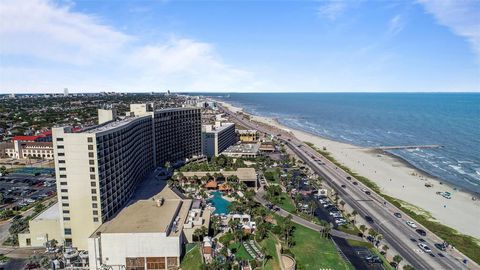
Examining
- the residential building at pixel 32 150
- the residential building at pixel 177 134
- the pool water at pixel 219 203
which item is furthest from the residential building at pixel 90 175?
the residential building at pixel 32 150

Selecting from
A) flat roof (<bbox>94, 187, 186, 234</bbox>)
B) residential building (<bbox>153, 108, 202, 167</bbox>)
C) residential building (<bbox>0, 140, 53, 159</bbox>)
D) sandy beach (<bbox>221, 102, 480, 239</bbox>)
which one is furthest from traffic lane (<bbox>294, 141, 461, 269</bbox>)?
residential building (<bbox>0, 140, 53, 159</bbox>)

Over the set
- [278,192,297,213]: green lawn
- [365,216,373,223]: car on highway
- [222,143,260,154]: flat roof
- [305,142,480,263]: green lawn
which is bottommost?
[305,142,480,263]: green lawn

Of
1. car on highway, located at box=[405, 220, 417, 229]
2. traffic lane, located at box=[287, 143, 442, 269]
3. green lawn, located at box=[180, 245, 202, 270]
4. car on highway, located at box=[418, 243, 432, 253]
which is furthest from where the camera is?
car on highway, located at box=[405, 220, 417, 229]

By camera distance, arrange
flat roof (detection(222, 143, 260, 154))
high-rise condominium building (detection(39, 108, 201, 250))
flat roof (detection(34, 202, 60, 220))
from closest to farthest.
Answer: high-rise condominium building (detection(39, 108, 201, 250)) → flat roof (detection(34, 202, 60, 220)) → flat roof (detection(222, 143, 260, 154))

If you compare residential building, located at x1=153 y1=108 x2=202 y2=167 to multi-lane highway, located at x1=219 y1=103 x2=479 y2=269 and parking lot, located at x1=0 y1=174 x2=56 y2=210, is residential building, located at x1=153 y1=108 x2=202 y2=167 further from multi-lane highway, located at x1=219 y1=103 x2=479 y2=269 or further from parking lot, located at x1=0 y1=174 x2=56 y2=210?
multi-lane highway, located at x1=219 y1=103 x2=479 y2=269

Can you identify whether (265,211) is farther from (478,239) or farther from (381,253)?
(478,239)

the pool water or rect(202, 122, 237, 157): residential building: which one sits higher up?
rect(202, 122, 237, 157): residential building

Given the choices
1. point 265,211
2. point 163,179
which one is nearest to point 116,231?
point 265,211
